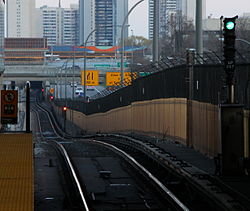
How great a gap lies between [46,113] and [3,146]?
113 meters

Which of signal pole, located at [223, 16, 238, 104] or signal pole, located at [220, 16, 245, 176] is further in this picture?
signal pole, located at [220, 16, 245, 176]

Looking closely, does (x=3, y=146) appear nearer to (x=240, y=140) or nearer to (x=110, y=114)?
(x=240, y=140)

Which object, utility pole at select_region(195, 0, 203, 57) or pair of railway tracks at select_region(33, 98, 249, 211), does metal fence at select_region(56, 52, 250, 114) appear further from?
pair of railway tracks at select_region(33, 98, 249, 211)

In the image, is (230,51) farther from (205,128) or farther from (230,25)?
(205,128)

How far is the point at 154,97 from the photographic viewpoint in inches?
1644

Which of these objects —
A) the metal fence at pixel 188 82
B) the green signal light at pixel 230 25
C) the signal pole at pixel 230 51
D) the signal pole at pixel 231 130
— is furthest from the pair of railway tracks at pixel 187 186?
the green signal light at pixel 230 25

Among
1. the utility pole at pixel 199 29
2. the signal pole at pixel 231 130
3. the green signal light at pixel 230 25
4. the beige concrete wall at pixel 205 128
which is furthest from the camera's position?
the utility pole at pixel 199 29

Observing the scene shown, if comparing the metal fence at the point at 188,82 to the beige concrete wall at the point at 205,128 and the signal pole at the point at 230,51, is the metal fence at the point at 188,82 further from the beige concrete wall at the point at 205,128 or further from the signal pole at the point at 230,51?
the signal pole at the point at 230,51

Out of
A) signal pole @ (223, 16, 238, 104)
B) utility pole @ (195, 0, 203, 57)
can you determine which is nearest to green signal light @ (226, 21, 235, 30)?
signal pole @ (223, 16, 238, 104)

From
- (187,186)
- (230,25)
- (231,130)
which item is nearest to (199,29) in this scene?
(230,25)

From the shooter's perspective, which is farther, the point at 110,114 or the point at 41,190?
the point at 110,114

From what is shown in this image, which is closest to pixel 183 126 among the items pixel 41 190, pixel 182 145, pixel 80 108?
pixel 182 145

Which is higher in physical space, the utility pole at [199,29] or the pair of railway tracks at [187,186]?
the utility pole at [199,29]

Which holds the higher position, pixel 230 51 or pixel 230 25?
pixel 230 25
